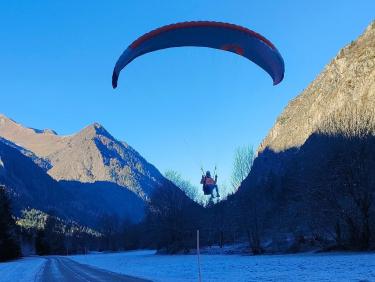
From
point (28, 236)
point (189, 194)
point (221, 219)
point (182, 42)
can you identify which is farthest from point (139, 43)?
point (28, 236)

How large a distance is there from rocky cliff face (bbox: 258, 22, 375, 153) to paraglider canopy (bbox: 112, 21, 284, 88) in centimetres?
6183

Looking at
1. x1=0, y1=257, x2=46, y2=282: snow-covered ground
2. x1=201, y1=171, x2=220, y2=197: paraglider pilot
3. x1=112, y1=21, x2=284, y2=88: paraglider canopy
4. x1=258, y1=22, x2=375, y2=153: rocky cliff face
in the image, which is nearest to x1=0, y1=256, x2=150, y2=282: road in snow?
x1=0, y1=257, x2=46, y2=282: snow-covered ground

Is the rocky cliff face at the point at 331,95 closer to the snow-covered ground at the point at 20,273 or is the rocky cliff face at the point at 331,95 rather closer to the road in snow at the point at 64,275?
the snow-covered ground at the point at 20,273

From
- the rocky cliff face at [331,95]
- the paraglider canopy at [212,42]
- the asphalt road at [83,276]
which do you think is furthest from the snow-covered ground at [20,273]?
the rocky cliff face at [331,95]

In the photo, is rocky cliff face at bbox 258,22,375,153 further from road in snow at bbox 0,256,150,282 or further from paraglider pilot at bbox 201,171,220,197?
paraglider pilot at bbox 201,171,220,197

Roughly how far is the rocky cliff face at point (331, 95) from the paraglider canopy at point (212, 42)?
6183cm

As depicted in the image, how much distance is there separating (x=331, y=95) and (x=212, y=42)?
119m

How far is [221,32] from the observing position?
635 inches

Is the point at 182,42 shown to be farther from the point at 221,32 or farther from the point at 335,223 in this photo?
the point at 335,223

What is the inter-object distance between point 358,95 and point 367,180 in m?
72.2

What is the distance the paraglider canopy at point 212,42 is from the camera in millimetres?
15898

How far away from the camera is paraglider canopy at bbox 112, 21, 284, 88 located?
15898mm

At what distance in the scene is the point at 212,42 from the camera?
17.1 meters

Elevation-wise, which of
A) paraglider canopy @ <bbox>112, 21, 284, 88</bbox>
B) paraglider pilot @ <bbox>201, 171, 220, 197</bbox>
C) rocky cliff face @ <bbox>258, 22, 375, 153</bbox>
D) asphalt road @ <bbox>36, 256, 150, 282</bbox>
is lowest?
asphalt road @ <bbox>36, 256, 150, 282</bbox>
